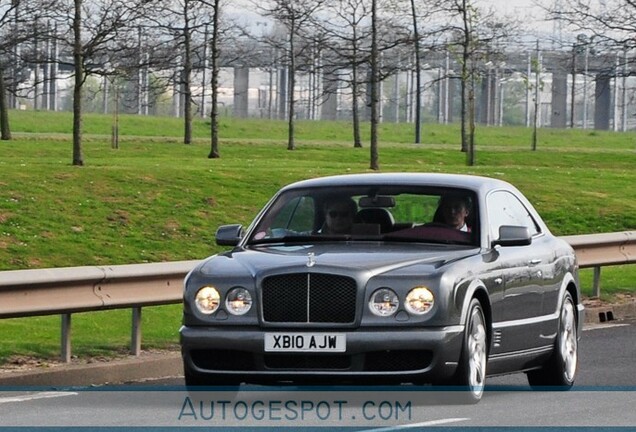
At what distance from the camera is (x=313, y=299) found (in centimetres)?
945

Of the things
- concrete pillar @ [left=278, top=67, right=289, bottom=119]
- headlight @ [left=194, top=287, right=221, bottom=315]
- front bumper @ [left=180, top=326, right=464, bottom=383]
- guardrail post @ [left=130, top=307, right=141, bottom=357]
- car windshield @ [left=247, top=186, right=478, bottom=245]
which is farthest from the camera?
concrete pillar @ [left=278, top=67, right=289, bottom=119]

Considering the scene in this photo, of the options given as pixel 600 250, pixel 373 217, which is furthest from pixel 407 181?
pixel 600 250

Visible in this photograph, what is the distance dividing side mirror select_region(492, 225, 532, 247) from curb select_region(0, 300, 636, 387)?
2959mm

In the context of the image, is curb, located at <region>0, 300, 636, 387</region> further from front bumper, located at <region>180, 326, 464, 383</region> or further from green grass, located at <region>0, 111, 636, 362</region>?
front bumper, located at <region>180, 326, 464, 383</region>

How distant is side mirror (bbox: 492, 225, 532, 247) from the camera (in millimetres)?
10516

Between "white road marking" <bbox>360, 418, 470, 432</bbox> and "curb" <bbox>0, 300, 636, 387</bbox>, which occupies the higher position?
"white road marking" <bbox>360, 418, 470, 432</bbox>

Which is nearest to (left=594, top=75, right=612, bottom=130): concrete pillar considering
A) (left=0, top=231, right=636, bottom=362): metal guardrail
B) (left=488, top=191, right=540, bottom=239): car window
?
(left=0, top=231, right=636, bottom=362): metal guardrail

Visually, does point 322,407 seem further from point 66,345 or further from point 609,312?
point 609,312

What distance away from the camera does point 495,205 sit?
11.2m

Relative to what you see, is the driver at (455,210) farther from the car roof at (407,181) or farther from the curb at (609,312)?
the curb at (609,312)

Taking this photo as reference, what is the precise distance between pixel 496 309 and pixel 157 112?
137 metres

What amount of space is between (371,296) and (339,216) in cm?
141

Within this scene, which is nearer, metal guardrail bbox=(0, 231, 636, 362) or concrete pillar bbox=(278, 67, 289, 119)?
metal guardrail bbox=(0, 231, 636, 362)

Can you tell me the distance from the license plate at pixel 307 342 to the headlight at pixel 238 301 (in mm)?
245
